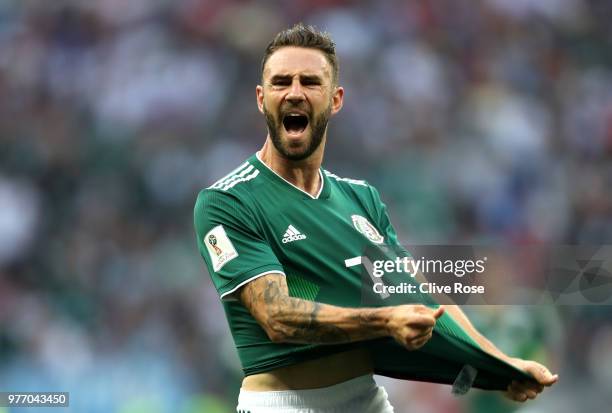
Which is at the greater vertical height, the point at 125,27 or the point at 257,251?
the point at 125,27

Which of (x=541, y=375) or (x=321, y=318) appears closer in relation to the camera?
(x=321, y=318)

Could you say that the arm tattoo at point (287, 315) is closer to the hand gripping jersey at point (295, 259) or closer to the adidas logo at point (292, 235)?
the hand gripping jersey at point (295, 259)

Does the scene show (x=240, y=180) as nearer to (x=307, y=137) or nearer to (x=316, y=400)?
(x=307, y=137)

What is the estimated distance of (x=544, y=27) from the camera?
7973mm

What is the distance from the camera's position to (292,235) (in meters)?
3.14

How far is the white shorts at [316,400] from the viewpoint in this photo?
3072 mm

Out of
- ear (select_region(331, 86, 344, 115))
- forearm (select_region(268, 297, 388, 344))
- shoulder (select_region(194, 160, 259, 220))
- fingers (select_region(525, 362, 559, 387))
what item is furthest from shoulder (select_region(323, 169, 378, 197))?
fingers (select_region(525, 362, 559, 387))

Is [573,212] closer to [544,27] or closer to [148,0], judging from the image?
[544,27]

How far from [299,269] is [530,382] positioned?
3.08 feet

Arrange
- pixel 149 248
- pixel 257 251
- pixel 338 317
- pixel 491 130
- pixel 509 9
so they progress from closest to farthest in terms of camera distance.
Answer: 1. pixel 338 317
2. pixel 257 251
3. pixel 149 248
4. pixel 491 130
5. pixel 509 9

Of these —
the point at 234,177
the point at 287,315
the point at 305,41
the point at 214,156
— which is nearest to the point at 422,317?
the point at 287,315

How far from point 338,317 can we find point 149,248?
430 centimetres

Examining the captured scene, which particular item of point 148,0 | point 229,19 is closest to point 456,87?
point 229,19

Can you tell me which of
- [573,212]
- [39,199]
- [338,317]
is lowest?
[338,317]
